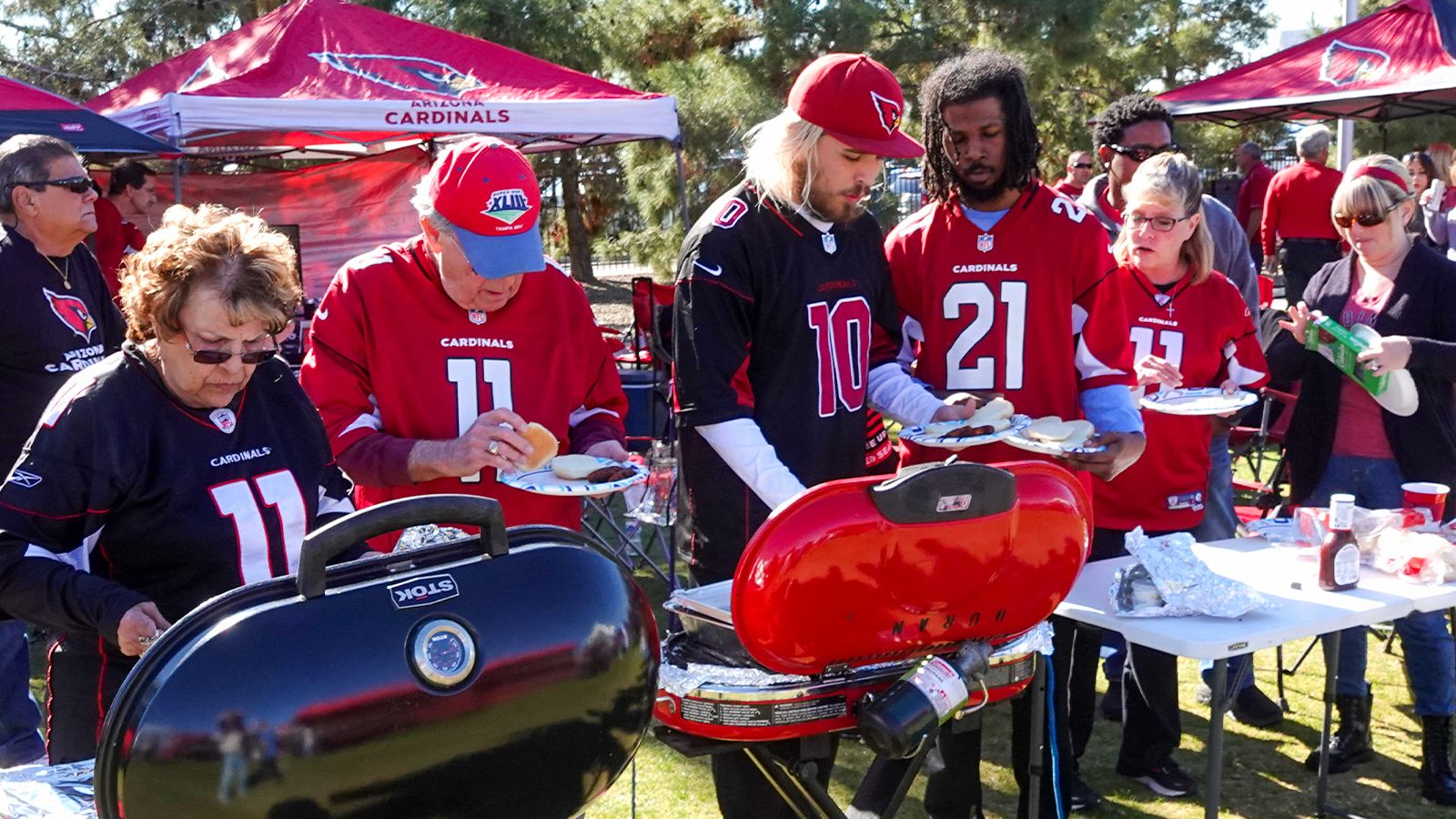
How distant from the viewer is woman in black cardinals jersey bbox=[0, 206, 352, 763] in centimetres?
169

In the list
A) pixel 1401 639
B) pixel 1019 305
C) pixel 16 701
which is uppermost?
pixel 1019 305

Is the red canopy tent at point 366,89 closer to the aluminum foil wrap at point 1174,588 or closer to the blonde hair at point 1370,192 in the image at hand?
the blonde hair at point 1370,192

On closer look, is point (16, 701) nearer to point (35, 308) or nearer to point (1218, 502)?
point (35, 308)

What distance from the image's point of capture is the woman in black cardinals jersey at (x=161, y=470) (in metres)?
1.69

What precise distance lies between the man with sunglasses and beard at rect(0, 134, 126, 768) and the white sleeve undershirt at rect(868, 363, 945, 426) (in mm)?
2559

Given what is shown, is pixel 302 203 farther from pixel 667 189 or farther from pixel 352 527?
pixel 352 527

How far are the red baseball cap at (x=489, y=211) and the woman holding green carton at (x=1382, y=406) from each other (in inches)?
92.0

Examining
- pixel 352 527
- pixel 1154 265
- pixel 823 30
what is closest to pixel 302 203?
pixel 823 30

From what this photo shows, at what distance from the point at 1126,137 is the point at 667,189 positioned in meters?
6.12

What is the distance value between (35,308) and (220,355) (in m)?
2.43

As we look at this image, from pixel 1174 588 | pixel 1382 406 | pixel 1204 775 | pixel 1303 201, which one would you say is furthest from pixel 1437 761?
pixel 1303 201

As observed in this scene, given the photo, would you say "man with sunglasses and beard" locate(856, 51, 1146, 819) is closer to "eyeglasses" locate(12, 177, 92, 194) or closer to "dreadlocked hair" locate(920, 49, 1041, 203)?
"dreadlocked hair" locate(920, 49, 1041, 203)

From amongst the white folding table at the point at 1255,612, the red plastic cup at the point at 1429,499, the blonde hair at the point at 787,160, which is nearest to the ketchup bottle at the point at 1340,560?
the white folding table at the point at 1255,612

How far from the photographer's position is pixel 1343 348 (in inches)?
132
